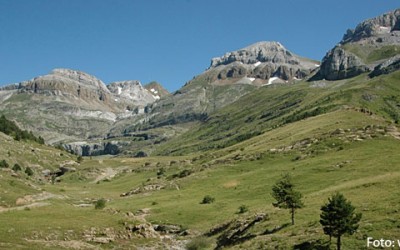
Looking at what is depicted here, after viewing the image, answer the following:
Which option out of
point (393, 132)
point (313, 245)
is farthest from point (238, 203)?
point (393, 132)

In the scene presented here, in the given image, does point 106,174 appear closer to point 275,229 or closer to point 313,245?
point 275,229

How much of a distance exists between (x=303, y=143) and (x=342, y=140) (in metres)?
12.5

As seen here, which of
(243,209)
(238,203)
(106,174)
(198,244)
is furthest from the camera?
(106,174)

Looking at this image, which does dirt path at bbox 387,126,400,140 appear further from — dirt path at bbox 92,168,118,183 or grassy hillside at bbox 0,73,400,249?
dirt path at bbox 92,168,118,183

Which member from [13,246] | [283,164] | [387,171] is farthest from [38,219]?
[283,164]

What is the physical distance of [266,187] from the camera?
8275 cm

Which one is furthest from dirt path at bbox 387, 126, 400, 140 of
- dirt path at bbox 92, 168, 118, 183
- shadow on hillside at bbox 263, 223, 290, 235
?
dirt path at bbox 92, 168, 118, 183

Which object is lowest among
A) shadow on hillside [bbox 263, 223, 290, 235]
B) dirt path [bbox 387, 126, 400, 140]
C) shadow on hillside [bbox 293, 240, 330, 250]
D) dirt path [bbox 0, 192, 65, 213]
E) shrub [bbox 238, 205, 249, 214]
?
shadow on hillside [bbox 293, 240, 330, 250]

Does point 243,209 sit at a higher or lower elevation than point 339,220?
higher

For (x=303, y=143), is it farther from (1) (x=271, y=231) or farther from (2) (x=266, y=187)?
(1) (x=271, y=231)

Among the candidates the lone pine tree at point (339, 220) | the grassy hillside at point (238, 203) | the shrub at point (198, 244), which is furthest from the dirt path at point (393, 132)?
the lone pine tree at point (339, 220)

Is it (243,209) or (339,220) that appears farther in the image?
(243,209)

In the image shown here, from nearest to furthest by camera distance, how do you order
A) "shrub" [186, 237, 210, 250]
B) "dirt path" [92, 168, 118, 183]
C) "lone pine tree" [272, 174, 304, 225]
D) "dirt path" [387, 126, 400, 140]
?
"lone pine tree" [272, 174, 304, 225], "shrub" [186, 237, 210, 250], "dirt path" [387, 126, 400, 140], "dirt path" [92, 168, 118, 183]

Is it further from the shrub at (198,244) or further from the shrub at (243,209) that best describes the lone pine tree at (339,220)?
the shrub at (243,209)
